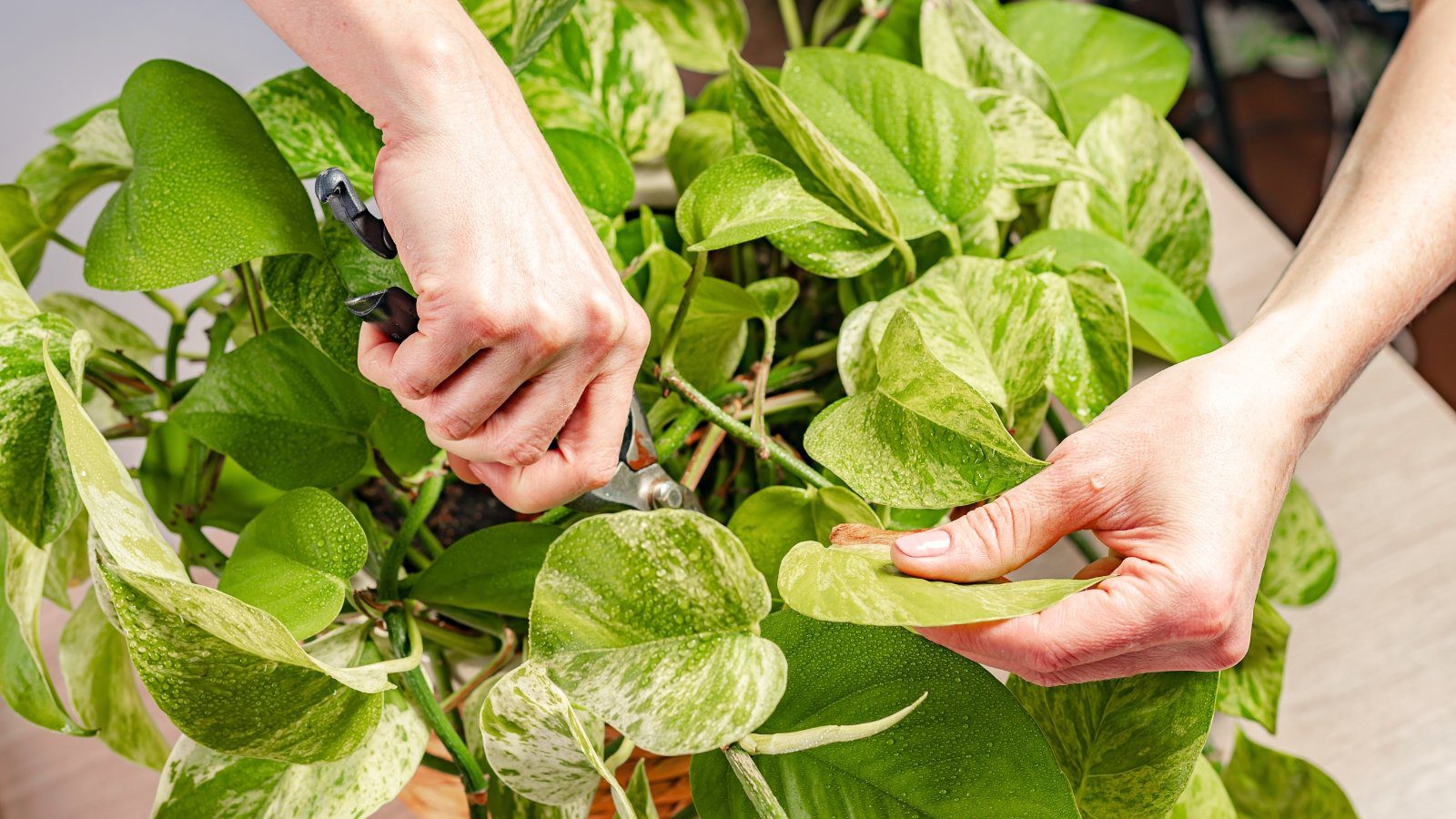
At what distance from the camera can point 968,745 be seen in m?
0.28

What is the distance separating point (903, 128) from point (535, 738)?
0.25 m

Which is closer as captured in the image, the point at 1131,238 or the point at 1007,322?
the point at 1007,322

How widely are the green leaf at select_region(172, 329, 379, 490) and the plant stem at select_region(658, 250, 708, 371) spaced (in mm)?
96

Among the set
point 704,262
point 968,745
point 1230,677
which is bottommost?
point 1230,677

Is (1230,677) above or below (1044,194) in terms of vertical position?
below

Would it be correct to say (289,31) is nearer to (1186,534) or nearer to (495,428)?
(495,428)

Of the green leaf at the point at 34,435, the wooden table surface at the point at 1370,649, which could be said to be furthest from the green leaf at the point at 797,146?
the wooden table surface at the point at 1370,649

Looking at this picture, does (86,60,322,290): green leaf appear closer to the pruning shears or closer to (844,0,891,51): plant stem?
the pruning shears

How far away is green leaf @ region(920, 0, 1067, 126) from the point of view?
1.45 feet

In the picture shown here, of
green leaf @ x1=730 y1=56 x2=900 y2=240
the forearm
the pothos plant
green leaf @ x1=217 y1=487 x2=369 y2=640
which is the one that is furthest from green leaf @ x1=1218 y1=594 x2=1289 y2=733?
green leaf @ x1=217 y1=487 x2=369 y2=640

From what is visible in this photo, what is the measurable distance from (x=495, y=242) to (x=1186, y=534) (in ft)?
0.65

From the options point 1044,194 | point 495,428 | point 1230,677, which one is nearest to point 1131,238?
point 1044,194

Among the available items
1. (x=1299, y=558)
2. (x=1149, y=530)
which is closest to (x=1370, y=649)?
(x=1299, y=558)

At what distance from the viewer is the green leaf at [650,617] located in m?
0.26
